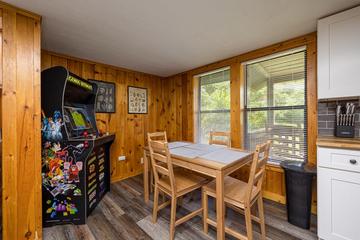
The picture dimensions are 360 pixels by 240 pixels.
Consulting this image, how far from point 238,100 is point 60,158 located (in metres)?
2.56

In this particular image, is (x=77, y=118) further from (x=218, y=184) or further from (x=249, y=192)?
(x=249, y=192)

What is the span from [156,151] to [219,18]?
1562 millimetres

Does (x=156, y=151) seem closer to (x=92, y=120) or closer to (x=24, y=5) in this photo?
(x=92, y=120)

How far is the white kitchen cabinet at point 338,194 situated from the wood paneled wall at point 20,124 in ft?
8.84

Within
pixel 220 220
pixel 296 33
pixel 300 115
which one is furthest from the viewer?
pixel 300 115

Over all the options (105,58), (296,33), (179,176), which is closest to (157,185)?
(179,176)

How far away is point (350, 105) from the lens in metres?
1.65

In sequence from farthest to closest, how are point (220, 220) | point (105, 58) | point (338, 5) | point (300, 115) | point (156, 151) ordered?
point (105, 58) < point (300, 115) < point (156, 151) < point (338, 5) < point (220, 220)

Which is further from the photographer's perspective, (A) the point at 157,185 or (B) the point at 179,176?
(B) the point at 179,176

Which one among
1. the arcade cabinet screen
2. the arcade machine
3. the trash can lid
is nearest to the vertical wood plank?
the arcade machine

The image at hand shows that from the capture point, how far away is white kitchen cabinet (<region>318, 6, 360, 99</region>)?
1.47 m

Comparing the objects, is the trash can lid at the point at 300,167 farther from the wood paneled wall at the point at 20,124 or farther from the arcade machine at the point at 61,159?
the wood paneled wall at the point at 20,124

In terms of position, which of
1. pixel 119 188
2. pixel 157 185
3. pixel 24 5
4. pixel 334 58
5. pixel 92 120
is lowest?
pixel 119 188

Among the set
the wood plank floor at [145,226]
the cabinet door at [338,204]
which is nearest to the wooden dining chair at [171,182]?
the wood plank floor at [145,226]
